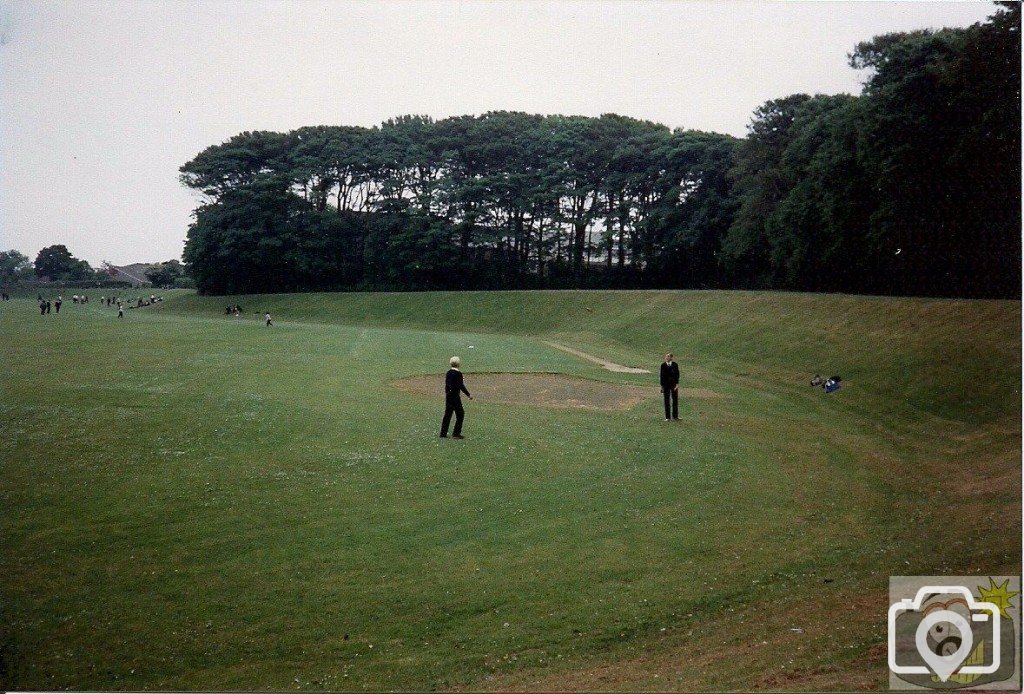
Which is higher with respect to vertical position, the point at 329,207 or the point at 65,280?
the point at 329,207

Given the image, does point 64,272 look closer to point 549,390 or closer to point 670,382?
point 549,390

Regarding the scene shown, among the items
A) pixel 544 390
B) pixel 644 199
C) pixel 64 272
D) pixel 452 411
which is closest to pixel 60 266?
pixel 64 272

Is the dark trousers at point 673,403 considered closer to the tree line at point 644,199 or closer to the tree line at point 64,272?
the tree line at point 644,199

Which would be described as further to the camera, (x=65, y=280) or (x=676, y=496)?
(x=65, y=280)

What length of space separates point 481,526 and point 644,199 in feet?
241

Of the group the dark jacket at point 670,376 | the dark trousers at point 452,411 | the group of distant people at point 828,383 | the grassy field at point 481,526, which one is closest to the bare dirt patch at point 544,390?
the grassy field at point 481,526

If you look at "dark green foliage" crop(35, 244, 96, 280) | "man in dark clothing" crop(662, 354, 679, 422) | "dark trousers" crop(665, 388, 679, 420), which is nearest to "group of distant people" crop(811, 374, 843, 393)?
"dark trousers" crop(665, 388, 679, 420)

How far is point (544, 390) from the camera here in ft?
96.6

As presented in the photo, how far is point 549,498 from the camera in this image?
49.1 feet

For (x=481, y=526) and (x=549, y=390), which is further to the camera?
(x=549, y=390)

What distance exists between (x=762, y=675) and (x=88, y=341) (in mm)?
41122

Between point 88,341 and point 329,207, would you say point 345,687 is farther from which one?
point 329,207

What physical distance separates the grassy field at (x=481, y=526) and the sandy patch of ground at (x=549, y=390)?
889 millimetres

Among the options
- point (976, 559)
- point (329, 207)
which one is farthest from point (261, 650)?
point (329, 207)
